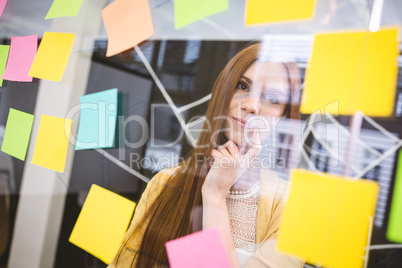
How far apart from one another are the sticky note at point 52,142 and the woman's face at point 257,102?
21.8 inches

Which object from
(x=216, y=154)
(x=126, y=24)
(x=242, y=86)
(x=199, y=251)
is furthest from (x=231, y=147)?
(x=126, y=24)

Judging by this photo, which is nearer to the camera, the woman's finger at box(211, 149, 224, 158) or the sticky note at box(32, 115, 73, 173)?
the woman's finger at box(211, 149, 224, 158)

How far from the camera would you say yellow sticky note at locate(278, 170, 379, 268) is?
0.52 metres

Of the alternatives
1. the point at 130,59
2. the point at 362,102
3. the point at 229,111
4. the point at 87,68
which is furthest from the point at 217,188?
the point at 87,68

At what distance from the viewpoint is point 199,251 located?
2.14 feet

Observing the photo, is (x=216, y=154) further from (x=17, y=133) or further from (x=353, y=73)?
(x=17, y=133)

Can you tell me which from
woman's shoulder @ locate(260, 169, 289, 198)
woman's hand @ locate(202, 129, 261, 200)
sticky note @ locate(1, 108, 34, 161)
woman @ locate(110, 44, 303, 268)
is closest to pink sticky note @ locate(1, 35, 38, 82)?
sticky note @ locate(1, 108, 34, 161)

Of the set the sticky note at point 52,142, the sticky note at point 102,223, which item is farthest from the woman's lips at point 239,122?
the sticky note at point 52,142

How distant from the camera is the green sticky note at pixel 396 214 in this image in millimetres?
496

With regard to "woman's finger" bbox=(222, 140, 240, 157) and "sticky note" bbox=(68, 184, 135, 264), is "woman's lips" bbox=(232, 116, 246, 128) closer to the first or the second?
"woman's finger" bbox=(222, 140, 240, 157)

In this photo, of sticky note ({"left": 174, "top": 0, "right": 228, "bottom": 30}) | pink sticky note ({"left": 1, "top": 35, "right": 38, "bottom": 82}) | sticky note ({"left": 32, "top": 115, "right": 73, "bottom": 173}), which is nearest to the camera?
sticky note ({"left": 174, "top": 0, "right": 228, "bottom": 30})

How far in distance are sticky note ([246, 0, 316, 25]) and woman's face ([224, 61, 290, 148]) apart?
10 centimetres

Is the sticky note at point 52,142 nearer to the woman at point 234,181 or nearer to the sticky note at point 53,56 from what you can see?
the sticky note at point 53,56

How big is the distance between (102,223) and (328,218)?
1.96 feet
